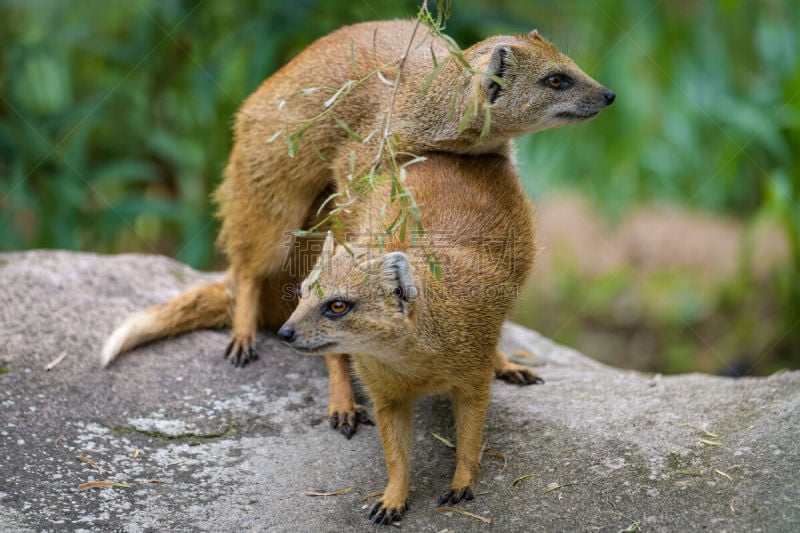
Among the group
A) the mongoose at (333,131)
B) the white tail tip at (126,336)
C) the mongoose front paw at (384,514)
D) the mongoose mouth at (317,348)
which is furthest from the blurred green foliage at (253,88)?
the mongoose front paw at (384,514)

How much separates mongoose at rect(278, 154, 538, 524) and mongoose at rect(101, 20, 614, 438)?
38 centimetres

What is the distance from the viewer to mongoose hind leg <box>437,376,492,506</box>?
3848 millimetres

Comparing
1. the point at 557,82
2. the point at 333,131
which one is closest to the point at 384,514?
the point at 333,131

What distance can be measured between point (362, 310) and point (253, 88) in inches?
155

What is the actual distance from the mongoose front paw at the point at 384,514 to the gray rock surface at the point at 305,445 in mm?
45

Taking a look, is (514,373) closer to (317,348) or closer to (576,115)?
(576,115)

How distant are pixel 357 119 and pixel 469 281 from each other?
1.23 metres

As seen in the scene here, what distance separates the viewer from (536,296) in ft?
29.6

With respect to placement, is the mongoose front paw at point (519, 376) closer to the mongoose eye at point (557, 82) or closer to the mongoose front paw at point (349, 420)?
the mongoose front paw at point (349, 420)

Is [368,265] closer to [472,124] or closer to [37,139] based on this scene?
[472,124]

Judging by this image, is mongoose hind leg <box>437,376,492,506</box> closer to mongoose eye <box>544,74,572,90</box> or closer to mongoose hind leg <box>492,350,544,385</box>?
mongoose hind leg <box>492,350,544,385</box>

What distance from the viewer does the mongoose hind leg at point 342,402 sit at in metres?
4.47

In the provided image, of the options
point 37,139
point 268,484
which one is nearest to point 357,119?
point 268,484

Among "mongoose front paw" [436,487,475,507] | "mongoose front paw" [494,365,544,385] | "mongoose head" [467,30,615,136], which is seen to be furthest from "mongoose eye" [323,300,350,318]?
"mongoose front paw" [494,365,544,385]
